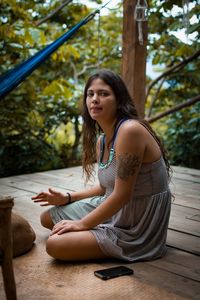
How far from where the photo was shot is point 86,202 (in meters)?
2.00

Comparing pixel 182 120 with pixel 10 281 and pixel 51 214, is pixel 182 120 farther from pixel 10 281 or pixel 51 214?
pixel 10 281

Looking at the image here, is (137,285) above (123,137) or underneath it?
underneath

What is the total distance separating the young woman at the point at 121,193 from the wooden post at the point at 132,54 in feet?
2.48

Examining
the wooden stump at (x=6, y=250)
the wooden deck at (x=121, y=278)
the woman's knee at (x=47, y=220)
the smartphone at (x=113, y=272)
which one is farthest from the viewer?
the woman's knee at (x=47, y=220)

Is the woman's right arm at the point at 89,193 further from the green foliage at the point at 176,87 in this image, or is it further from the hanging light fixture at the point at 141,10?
the green foliage at the point at 176,87

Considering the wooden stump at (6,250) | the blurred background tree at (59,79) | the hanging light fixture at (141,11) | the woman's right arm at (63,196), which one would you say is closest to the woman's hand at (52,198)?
the woman's right arm at (63,196)

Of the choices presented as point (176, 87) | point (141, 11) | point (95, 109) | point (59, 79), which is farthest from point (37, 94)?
point (95, 109)

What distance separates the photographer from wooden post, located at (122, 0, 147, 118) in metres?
2.51

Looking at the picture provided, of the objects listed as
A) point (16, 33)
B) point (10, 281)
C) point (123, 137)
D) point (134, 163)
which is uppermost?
point (16, 33)

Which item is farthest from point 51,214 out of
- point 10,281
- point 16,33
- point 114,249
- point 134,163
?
point 16,33

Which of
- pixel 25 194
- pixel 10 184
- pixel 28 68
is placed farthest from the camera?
pixel 10 184

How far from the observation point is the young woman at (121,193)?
1.64 metres

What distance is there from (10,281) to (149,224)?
710 millimetres

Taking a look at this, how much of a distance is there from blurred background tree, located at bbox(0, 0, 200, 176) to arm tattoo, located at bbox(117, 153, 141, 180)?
1.93 metres
